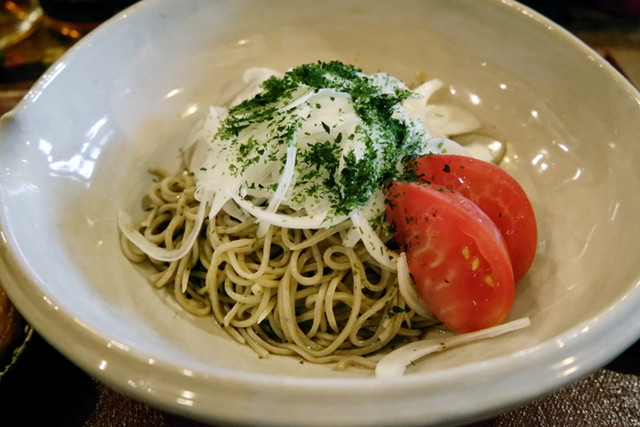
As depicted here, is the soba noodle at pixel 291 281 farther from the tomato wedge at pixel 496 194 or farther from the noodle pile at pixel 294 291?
the tomato wedge at pixel 496 194

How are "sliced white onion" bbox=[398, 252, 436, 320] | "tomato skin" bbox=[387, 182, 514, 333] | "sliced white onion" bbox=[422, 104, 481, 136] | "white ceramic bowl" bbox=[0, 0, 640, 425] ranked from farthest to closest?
"sliced white onion" bbox=[422, 104, 481, 136], "sliced white onion" bbox=[398, 252, 436, 320], "tomato skin" bbox=[387, 182, 514, 333], "white ceramic bowl" bbox=[0, 0, 640, 425]

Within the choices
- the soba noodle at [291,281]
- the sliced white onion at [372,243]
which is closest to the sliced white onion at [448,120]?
the soba noodle at [291,281]

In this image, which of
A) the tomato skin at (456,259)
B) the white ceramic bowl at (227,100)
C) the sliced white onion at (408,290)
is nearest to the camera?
the white ceramic bowl at (227,100)

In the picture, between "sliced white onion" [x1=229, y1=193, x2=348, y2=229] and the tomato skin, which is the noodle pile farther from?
the tomato skin

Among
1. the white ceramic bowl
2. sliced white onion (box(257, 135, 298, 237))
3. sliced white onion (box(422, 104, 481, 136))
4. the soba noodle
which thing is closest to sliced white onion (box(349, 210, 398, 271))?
the soba noodle

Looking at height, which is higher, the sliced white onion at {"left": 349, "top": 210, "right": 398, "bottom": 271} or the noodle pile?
the sliced white onion at {"left": 349, "top": 210, "right": 398, "bottom": 271}

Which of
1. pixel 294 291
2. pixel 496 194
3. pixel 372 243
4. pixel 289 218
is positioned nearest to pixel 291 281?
pixel 294 291

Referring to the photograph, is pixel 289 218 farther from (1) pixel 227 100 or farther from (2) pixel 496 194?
(1) pixel 227 100

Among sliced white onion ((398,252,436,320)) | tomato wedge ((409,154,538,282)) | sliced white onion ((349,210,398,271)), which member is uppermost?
tomato wedge ((409,154,538,282))
